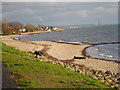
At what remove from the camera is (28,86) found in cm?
893

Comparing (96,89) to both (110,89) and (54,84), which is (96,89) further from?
(54,84)

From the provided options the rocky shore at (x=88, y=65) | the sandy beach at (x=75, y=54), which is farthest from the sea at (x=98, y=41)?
the rocky shore at (x=88, y=65)

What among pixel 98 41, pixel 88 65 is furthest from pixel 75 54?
pixel 98 41

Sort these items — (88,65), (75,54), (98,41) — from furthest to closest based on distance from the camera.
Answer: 1. (98,41)
2. (75,54)
3. (88,65)

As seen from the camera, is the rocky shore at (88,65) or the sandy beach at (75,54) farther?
the sandy beach at (75,54)

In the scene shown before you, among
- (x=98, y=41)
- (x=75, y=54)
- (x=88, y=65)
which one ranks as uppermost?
(x=98, y=41)

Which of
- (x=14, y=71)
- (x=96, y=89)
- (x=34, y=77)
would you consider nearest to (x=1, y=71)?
(x=14, y=71)

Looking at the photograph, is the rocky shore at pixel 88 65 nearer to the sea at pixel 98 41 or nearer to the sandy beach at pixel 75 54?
the sandy beach at pixel 75 54

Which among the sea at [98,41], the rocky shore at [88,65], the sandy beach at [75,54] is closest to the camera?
the rocky shore at [88,65]

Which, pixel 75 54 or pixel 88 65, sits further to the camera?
pixel 75 54

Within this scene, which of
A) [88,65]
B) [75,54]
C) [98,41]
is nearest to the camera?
[88,65]

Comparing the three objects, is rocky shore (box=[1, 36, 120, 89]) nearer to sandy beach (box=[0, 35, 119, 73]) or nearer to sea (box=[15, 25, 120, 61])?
sandy beach (box=[0, 35, 119, 73])

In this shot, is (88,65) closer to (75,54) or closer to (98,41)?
(75,54)

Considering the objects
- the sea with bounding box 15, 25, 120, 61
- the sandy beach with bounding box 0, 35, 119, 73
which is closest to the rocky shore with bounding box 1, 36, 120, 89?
the sandy beach with bounding box 0, 35, 119, 73
